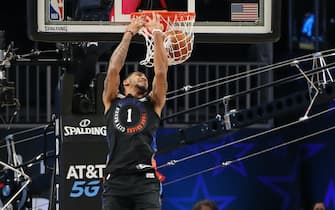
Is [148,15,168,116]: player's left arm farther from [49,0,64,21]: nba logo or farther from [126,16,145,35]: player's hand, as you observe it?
[49,0,64,21]: nba logo

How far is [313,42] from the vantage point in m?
17.0

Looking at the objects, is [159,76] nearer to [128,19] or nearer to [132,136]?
[132,136]

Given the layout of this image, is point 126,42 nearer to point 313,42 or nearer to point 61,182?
point 61,182

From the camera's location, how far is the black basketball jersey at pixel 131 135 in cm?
699

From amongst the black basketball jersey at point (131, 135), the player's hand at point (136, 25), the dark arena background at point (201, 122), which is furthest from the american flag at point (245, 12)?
the dark arena background at point (201, 122)

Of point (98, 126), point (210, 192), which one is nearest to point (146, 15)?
point (98, 126)

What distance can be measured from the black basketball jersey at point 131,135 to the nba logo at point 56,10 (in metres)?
1.52

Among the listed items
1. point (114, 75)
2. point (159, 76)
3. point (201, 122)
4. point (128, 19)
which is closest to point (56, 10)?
point (128, 19)

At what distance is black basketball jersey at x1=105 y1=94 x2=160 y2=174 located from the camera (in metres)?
6.99

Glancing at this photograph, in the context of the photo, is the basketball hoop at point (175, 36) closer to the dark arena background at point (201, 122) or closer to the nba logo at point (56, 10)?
the nba logo at point (56, 10)

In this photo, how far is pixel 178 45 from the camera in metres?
8.21

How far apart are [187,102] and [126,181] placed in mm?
9781

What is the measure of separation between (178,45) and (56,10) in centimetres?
113

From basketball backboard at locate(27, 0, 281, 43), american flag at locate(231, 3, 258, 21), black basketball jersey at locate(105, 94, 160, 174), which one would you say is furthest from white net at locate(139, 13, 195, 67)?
black basketball jersey at locate(105, 94, 160, 174)
